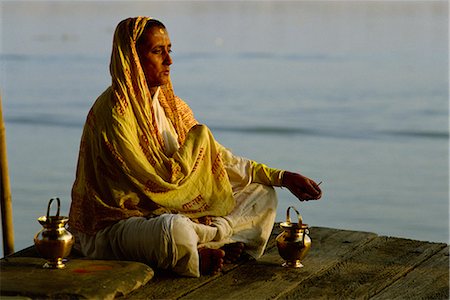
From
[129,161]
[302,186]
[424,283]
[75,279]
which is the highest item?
[129,161]

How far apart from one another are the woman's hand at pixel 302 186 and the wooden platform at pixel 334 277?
297mm

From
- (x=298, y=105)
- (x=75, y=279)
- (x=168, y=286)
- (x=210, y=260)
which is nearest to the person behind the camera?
(x=75, y=279)

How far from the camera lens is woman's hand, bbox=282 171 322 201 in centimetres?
480

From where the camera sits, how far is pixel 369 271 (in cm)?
470

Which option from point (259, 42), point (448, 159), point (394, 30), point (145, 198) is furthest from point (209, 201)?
point (394, 30)

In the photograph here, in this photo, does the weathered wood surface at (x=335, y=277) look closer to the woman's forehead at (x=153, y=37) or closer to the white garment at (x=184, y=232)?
the white garment at (x=184, y=232)

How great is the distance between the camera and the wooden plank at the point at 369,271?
14.3ft

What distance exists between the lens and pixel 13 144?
10.2 meters

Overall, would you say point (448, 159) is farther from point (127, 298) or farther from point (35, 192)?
point (127, 298)

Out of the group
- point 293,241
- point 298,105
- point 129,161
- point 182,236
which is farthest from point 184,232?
point 298,105

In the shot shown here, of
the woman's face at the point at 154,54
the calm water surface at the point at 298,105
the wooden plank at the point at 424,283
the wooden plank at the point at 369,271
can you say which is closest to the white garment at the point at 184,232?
the woman's face at the point at 154,54

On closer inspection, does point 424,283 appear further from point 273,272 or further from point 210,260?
point 210,260

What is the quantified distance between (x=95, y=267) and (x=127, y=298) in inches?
11.2

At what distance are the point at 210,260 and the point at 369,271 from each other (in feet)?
2.35
